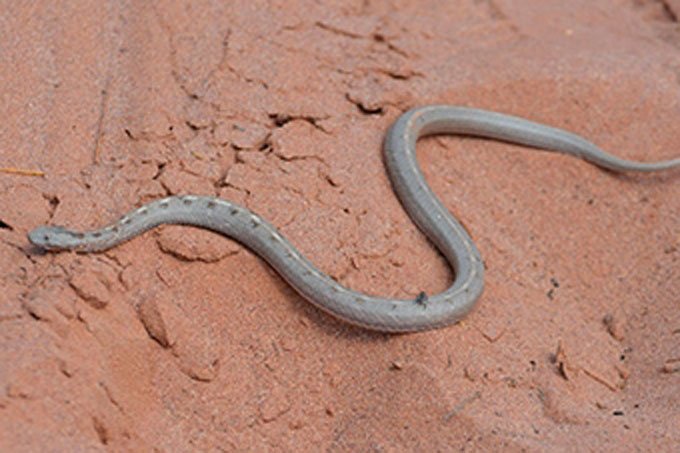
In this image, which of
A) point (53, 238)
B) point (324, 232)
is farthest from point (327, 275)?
point (53, 238)

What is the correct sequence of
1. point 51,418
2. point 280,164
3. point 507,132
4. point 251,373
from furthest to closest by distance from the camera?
point 507,132 → point 280,164 → point 251,373 → point 51,418

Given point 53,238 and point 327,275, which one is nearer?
point 53,238

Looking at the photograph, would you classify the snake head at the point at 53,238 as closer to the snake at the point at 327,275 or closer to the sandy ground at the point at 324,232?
the snake at the point at 327,275

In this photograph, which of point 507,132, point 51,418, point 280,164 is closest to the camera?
point 51,418

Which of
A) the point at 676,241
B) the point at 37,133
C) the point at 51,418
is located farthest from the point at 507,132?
the point at 51,418

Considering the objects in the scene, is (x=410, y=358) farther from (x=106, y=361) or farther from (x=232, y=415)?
(x=106, y=361)

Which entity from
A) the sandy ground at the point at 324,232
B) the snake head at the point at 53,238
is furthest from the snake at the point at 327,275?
the sandy ground at the point at 324,232

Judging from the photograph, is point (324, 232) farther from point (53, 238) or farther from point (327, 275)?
point (53, 238)
